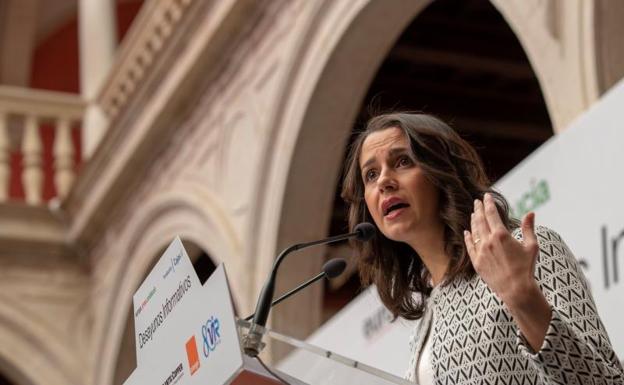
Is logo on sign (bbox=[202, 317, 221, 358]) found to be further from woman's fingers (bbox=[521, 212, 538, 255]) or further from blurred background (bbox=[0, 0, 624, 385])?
blurred background (bbox=[0, 0, 624, 385])

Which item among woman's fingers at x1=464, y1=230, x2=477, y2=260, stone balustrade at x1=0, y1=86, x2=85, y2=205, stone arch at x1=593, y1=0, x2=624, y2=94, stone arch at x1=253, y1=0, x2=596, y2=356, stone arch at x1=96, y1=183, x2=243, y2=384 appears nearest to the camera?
woman's fingers at x1=464, y1=230, x2=477, y2=260

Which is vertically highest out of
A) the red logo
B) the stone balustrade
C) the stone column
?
the stone column

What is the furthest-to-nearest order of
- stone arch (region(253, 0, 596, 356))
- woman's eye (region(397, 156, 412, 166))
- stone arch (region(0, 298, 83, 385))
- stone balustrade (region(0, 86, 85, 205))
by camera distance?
1. stone balustrade (region(0, 86, 85, 205))
2. stone arch (region(0, 298, 83, 385))
3. stone arch (region(253, 0, 596, 356))
4. woman's eye (region(397, 156, 412, 166))

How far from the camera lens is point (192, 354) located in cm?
215

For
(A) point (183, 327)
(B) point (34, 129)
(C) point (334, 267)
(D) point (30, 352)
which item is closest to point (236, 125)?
(B) point (34, 129)

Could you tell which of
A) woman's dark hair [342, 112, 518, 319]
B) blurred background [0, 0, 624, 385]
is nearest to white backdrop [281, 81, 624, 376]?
blurred background [0, 0, 624, 385]

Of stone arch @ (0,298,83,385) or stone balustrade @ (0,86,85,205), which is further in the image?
stone balustrade @ (0,86,85,205)

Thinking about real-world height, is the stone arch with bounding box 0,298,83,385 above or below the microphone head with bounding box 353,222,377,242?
above

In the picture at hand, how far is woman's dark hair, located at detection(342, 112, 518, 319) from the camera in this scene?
7.66ft

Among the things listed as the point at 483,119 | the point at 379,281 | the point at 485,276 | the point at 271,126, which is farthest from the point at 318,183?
the point at 485,276

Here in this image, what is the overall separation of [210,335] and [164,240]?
596 cm

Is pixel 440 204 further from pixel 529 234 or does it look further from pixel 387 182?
pixel 529 234

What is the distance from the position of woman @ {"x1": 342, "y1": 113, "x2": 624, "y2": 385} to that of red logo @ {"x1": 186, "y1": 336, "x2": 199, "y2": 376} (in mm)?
375

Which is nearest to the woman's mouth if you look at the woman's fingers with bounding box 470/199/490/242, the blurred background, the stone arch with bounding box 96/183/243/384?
the woman's fingers with bounding box 470/199/490/242
